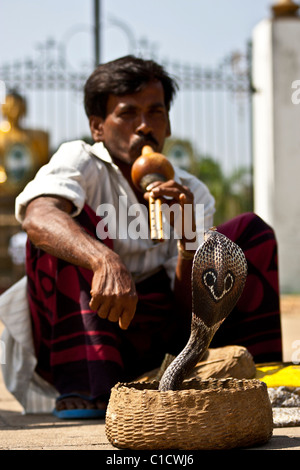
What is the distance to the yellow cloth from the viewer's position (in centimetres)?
254

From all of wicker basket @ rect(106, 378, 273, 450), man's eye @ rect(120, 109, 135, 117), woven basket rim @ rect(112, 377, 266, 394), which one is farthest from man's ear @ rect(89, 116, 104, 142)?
wicker basket @ rect(106, 378, 273, 450)

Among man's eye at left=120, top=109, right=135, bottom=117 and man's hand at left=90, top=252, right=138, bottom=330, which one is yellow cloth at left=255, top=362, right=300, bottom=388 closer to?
man's hand at left=90, top=252, right=138, bottom=330

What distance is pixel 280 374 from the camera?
8.46 ft

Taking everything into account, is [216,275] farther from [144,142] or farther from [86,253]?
[144,142]

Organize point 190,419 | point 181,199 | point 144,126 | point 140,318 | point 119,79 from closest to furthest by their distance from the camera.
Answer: point 190,419, point 181,199, point 140,318, point 144,126, point 119,79

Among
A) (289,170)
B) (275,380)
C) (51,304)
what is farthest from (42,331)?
(289,170)

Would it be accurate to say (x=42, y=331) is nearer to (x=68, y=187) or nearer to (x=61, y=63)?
(x=68, y=187)

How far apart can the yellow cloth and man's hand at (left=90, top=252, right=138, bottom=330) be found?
0.65m

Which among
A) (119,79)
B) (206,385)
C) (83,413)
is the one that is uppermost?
(119,79)

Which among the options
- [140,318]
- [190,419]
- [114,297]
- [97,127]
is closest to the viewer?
[190,419]

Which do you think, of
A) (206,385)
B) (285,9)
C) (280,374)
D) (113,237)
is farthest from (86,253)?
(285,9)

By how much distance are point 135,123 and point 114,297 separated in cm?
106

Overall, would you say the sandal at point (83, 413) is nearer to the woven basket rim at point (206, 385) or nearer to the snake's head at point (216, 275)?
the woven basket rim at point (206, 385)

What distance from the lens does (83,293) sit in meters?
2.64
